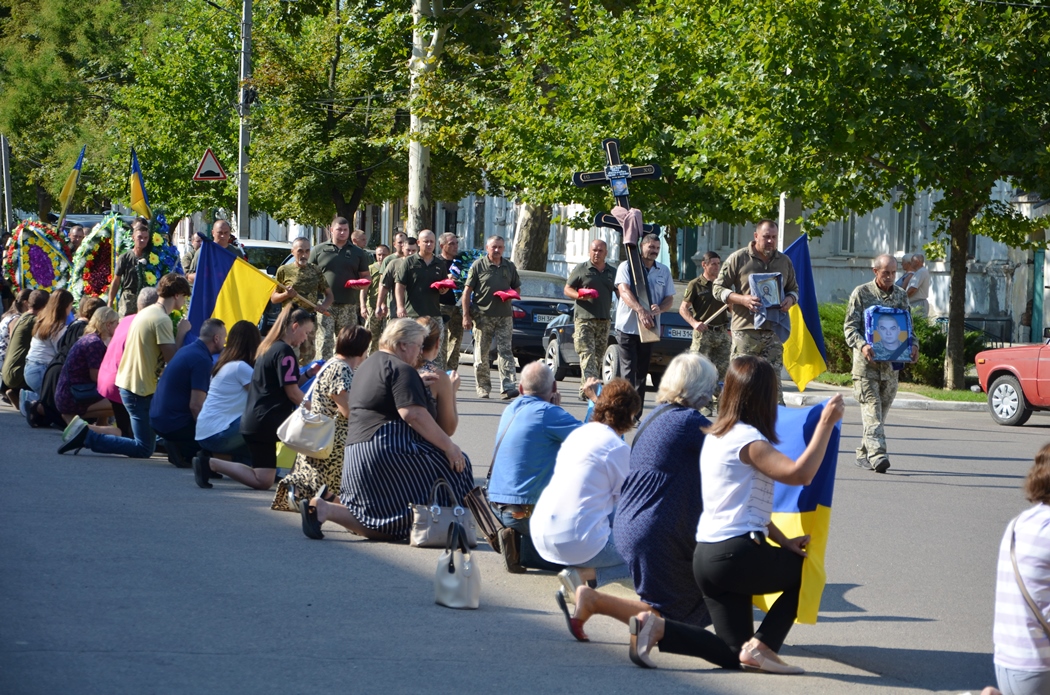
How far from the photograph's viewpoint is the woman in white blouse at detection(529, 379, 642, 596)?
695cm

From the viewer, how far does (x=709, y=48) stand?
83.6ft

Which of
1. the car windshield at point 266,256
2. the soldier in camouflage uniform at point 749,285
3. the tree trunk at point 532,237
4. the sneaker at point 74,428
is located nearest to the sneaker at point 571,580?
the sneaker at point 74,428

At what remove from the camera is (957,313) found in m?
A: 21.8

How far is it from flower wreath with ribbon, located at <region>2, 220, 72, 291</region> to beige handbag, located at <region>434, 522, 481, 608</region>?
17.0 m

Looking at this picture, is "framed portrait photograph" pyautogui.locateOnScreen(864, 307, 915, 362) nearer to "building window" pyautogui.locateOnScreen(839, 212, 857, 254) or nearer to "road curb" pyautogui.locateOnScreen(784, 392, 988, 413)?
"road curb" pyautogui.locateOnScreen(784, 392, 988, 413)

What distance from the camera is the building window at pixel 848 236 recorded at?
38625mm

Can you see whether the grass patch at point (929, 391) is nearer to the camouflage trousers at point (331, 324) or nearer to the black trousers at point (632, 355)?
the black trousers at point (632, 355)

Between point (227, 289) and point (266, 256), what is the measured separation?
468 inches

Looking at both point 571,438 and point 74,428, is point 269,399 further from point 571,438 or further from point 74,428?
point 571,438

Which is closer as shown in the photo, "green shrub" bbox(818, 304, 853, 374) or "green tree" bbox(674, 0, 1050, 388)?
"green tree" bbox(674, 0, 1050, 388)

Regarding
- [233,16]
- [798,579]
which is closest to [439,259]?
[798,579]

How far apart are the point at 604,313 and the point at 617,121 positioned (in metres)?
11.5

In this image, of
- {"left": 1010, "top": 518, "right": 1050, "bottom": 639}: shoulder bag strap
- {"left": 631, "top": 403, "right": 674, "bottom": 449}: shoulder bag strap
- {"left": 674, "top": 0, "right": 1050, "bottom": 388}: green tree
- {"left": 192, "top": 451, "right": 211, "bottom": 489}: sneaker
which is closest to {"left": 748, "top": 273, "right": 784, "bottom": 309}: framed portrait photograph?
{"left": 192, "top": 451, "right": 211, "bottom": 489}: sneaker

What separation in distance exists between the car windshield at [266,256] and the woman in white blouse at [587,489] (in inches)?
763
